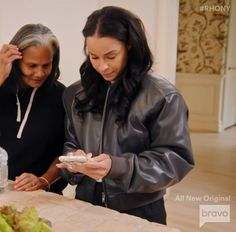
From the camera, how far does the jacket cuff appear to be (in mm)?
1121

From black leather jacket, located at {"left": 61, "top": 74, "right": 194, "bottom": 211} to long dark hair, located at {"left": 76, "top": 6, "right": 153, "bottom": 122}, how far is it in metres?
0.03

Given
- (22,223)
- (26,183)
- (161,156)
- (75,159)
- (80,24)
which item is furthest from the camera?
(80,24)

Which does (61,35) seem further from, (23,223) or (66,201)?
(23,223)

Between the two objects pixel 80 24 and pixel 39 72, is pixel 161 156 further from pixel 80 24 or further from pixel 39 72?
pixel 80 24

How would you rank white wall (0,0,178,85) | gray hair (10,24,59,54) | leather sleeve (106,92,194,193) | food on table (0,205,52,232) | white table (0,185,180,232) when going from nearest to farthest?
1. food on table (0,205,52,232)
2. white table (0,185,180,232)
3. leather sleeve (106,92,194,193)
4. gray hair (10,24,59,54)
5. white wall (0,0,178,85)

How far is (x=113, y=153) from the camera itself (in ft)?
4.10

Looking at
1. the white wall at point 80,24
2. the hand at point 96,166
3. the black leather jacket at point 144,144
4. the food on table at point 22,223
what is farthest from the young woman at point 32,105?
the white wall at point 80,24

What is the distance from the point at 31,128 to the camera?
4.97 ft

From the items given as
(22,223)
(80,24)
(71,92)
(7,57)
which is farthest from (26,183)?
(80,24)

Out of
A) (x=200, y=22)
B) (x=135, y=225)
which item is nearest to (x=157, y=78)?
(x=135, y=225)

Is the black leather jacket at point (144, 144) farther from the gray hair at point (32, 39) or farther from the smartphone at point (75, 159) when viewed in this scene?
the gray hair at point (32, 39)

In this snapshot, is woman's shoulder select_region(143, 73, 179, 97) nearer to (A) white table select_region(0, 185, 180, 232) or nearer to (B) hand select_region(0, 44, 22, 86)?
(A) white table select_region(0, 185, 180, 232)

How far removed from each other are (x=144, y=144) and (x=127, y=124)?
93 mm

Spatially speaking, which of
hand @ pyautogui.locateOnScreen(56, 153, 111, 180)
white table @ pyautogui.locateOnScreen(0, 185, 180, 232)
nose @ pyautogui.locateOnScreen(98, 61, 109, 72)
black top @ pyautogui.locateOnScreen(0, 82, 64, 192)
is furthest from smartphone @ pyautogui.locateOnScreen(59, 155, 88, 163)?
black top @ pyautogui.locateOnScreen(0, 82, 64, 192)
